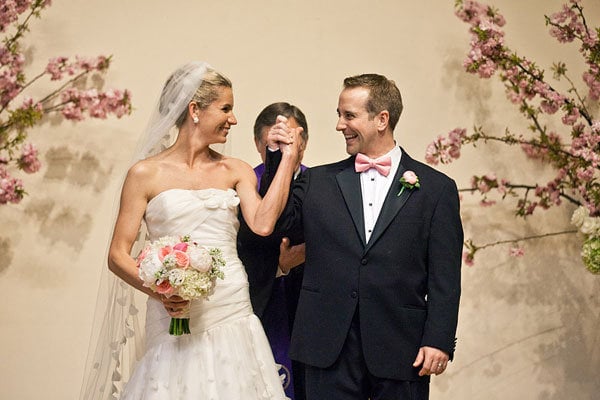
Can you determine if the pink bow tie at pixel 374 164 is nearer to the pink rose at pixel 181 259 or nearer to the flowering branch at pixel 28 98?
the pink rose at pixel 181 259

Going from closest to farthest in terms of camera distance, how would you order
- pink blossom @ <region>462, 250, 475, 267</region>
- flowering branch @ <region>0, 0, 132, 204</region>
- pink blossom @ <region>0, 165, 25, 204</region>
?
pink blossom @ <region>0, 165, 25, 204</region>
flowering branch @ <region>0, 0, 132, 204</region>
pink blossom @ <region>462, 250, 475, 267</region>

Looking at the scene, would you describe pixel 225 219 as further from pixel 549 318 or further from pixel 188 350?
pixel 549 318

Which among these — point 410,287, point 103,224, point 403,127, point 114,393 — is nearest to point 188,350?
point 114,393

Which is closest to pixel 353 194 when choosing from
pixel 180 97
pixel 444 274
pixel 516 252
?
pixel 444 274

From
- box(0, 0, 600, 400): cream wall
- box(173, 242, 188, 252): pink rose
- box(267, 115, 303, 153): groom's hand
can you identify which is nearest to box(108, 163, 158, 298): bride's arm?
box(173, 242, 188, 252): pink rose

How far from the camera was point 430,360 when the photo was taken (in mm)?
3279

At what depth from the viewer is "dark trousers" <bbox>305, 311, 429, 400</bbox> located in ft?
10.8

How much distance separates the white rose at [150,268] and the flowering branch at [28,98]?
1450mm

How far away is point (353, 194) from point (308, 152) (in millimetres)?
1987

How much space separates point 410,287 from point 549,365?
2.81 meters

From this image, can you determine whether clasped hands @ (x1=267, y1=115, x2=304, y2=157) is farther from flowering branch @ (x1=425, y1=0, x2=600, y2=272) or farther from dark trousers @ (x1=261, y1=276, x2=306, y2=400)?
flowering branch @ (x1=425, y1=0, x2=600, y2=272)

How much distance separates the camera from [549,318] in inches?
A: 227

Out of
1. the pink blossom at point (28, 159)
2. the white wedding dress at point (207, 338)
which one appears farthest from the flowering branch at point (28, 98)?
the white wedding dress at point (207, 338)

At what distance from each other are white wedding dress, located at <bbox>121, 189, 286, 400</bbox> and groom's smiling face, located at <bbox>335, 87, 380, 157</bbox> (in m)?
0.54
